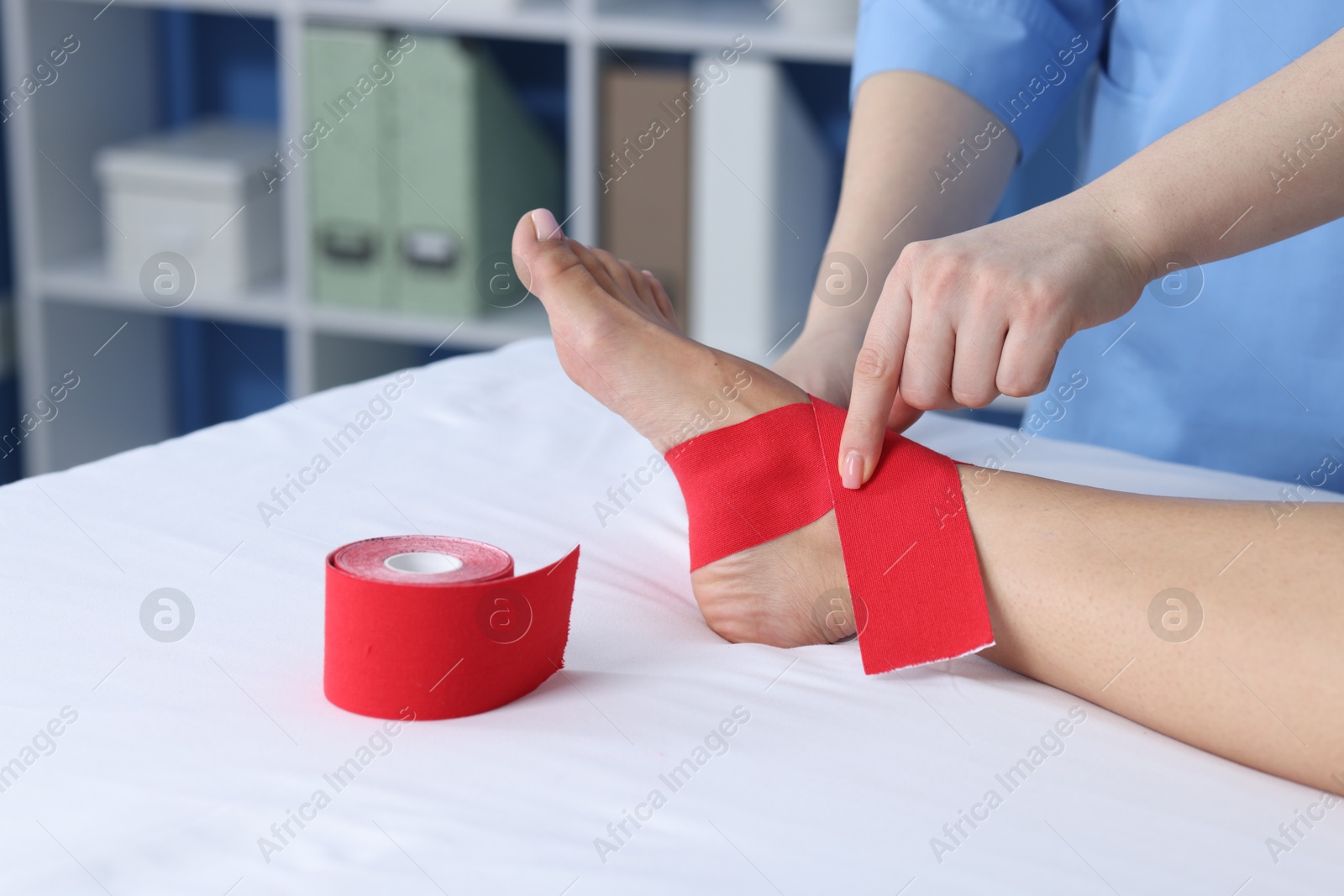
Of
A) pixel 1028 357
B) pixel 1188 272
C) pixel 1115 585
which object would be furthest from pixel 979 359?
pixel 1188 272

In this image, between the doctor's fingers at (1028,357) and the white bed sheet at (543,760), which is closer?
the white bed sheet at (543,760)

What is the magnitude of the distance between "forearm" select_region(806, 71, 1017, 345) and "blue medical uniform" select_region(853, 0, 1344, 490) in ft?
0.07

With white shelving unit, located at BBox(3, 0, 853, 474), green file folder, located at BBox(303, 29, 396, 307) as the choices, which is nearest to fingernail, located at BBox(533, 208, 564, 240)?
white shelving unit, located at BBox(3, 0, 853, 474)

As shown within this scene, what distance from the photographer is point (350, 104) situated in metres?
1.97

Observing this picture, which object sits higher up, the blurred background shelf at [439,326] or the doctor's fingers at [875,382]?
the doctor's fingers at [875,382]

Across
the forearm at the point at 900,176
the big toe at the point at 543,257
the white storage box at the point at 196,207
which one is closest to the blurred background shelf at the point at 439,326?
the white storage box at the point at 196,207

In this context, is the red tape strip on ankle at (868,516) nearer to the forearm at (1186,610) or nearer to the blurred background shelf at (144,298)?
the forearm at (1186,610)

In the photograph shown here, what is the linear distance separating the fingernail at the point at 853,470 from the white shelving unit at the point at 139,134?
1153mm

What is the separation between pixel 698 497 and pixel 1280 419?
1.88 ft

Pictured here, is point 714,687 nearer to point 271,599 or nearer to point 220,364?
point 271,599

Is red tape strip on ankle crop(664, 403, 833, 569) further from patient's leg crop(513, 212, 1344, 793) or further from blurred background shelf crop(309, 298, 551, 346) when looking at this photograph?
blurred background shelf crop(309, 298, 551, 346)

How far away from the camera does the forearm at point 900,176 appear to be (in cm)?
109

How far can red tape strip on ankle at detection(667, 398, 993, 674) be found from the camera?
2.43 ft

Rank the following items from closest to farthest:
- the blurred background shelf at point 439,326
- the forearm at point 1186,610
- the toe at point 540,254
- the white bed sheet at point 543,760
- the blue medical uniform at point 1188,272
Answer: the white bed sheet at point 543,760
the forearm at point 1186,610
the toe at point 540,254
the blue medical uniform at point 1188,272
the blurred background shelf at point 439,326
